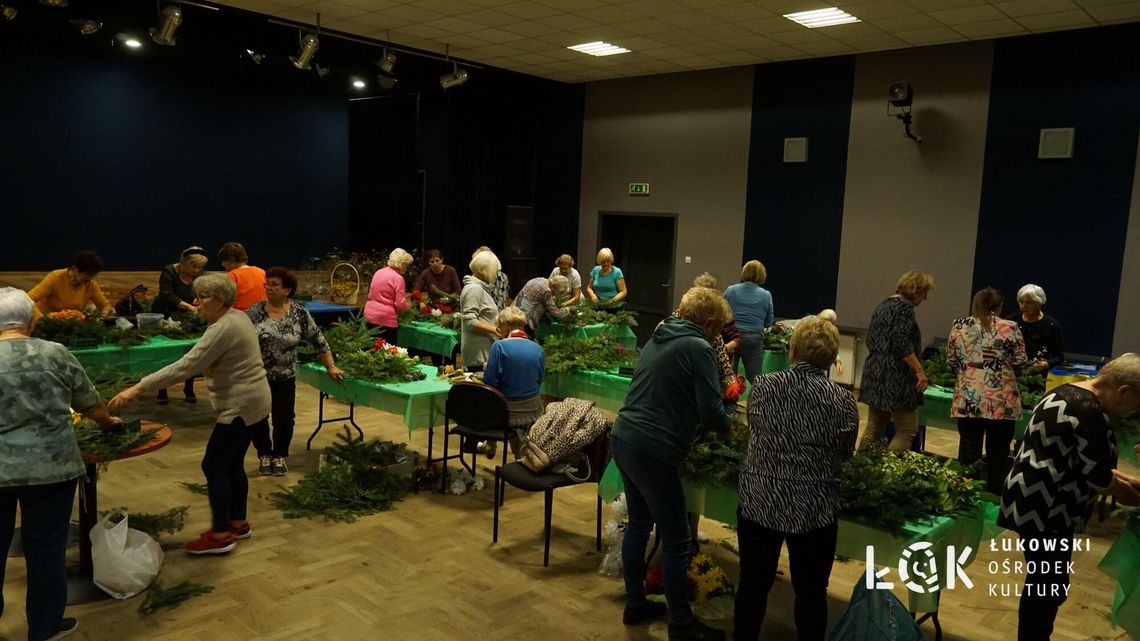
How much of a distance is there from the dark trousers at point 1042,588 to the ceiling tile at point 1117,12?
6021mm

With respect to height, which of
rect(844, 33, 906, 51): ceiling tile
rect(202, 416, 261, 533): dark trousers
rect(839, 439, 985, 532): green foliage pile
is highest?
rect(844, 33, 906, 51): ceiling tile

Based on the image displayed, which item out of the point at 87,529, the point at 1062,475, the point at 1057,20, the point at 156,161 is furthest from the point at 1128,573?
the point at 156,161

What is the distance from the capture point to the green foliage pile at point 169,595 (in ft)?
12.0

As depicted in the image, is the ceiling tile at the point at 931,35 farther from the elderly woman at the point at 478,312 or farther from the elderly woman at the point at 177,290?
the elderly woman at the point at 177,290

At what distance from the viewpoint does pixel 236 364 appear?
4.04m

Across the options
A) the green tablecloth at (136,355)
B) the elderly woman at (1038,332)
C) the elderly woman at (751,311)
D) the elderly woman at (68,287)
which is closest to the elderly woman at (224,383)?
the green tablecloth at (136,355)

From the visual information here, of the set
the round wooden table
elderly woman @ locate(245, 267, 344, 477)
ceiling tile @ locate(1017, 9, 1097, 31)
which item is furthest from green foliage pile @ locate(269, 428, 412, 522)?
ceiling tile @ locate(1017, 9, 1097, 31)

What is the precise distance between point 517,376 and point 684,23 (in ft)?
16.1

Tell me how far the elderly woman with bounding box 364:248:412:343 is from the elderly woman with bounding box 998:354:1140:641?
5.48 metres

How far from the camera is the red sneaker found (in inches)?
166

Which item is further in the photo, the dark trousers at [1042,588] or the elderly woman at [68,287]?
the elderly woman at [68,287]

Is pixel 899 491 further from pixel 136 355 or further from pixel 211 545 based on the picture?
pixel 136 355

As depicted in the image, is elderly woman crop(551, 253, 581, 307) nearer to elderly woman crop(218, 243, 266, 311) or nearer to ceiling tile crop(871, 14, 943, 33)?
elderly woman crop(218, 243, 266, 311)

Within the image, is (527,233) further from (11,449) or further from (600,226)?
(11,449)
